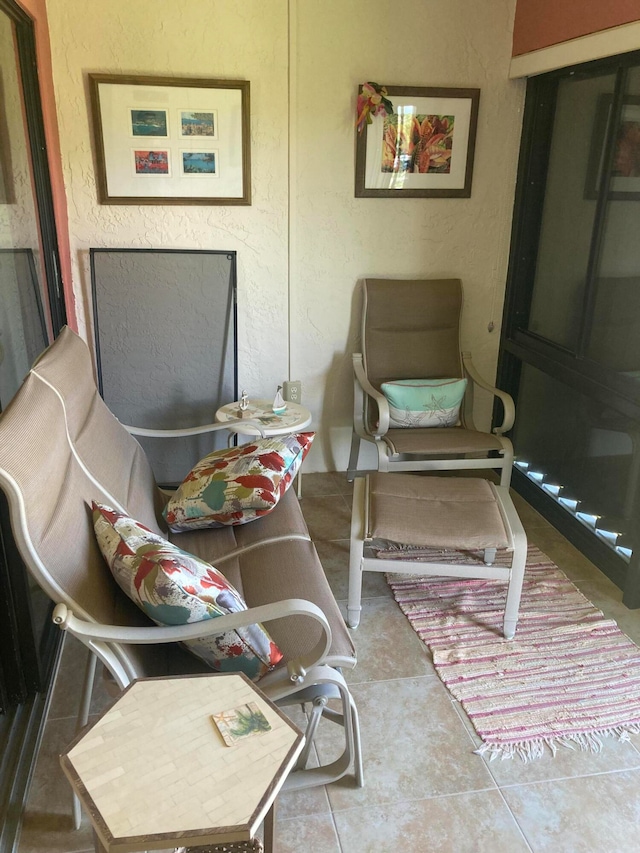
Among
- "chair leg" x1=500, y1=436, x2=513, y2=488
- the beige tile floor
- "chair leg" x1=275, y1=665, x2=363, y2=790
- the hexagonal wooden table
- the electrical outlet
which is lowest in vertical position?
the beige tile floor

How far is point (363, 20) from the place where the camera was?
2984 mm

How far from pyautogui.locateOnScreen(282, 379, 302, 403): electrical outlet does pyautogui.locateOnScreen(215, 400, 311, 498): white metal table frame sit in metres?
0.20

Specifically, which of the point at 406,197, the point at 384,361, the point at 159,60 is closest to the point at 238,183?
the point at 159,60

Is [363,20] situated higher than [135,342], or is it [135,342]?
[363,20]

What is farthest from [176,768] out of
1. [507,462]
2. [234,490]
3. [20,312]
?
[507,462]

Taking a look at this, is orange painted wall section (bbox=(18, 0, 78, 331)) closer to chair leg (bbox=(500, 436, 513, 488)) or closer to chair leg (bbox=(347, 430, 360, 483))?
chair leg (bbox=(347, 430, 360, 483))

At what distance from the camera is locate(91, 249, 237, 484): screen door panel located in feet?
10.1

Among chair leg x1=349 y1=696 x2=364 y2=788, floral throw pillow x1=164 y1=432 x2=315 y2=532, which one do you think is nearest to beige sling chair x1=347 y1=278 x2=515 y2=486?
floral throw pillow x1=164 y1=432 x2=315 y2=532

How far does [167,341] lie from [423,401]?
1.21 meters

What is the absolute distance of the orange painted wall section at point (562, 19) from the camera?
7.97 feet

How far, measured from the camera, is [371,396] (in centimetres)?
322

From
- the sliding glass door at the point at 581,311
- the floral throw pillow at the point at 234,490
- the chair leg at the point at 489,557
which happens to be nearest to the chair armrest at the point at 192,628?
the floral throw pillow at the point at 234,490

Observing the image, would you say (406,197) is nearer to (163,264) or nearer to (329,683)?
(163,264)

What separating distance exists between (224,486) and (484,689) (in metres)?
1.00
